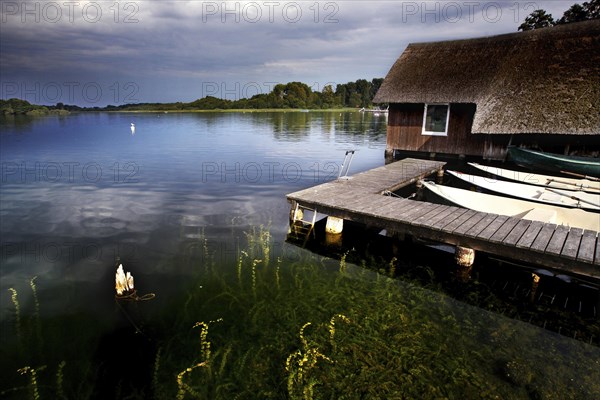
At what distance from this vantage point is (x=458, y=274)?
785 cm

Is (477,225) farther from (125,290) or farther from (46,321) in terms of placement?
(46,321)

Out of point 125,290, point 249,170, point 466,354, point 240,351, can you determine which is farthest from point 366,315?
point 249,170

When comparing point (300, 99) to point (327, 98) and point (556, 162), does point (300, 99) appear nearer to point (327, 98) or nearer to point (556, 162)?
point (327, 98)

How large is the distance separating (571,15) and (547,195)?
A: 31657 millimetres

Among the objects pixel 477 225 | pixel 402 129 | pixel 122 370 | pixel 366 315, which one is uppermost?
pixel 402 129

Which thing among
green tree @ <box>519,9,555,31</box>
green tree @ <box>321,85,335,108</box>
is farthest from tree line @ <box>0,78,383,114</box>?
green tree @ <box>519,9,555,31</box>

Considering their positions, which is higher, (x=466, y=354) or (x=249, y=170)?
(x=249, y=170)

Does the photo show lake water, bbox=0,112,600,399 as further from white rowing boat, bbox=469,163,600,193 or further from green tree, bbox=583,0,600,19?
green tree, bbox=583,0,600,19

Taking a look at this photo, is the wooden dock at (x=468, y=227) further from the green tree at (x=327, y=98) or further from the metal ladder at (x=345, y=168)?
the green tree at (x=327, y=98)

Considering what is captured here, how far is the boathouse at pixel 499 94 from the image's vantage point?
15414mm

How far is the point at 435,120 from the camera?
20906 millimetres

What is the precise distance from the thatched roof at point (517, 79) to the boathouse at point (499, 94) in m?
0.03

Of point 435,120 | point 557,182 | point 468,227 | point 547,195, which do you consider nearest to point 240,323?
point 468,227

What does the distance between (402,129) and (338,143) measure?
11.6 metres
